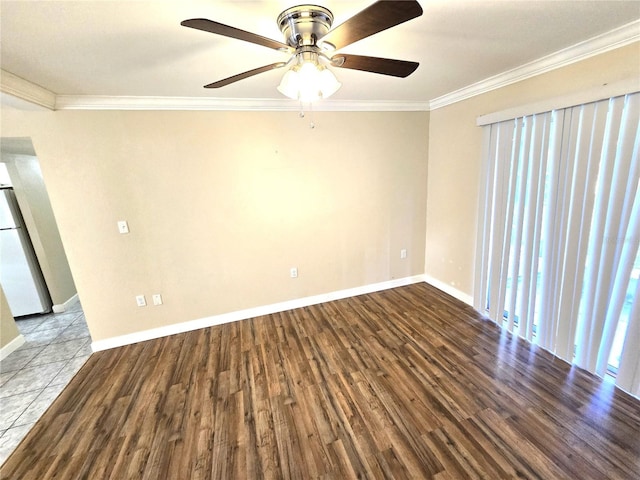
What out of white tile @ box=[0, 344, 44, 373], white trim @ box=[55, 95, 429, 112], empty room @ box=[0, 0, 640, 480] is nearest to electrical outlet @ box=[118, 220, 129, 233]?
empty room @ box=[0, 0, 640, 480]

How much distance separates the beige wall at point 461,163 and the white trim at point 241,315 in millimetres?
609

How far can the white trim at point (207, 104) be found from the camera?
7.40 ft

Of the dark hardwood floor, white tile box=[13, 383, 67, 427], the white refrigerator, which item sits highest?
the white refrigerator

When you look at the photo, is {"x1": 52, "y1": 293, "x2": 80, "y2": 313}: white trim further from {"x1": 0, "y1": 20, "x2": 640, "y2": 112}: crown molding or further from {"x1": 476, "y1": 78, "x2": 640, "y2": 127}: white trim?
{"x1": 476, "y1": 78, "x2": 640, "y2": 127}: white trim

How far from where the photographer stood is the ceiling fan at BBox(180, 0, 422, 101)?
97 cm

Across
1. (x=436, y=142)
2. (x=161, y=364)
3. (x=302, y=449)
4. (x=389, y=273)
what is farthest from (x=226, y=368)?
(x=436, y=142)

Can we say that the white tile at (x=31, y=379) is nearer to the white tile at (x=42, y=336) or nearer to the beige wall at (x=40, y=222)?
the white tile at (x=42, y=336)

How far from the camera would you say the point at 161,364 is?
7.88ft

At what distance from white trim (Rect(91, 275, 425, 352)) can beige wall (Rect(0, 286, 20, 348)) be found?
2.99 ft

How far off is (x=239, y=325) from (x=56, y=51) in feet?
8.32

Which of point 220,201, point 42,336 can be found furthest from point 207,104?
point 42,336

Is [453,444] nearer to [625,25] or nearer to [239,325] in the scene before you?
[239,325]

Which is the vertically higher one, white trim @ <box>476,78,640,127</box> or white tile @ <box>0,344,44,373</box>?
white trim @ <box>476,78,640,127</box>

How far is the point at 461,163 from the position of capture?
2939 mm
